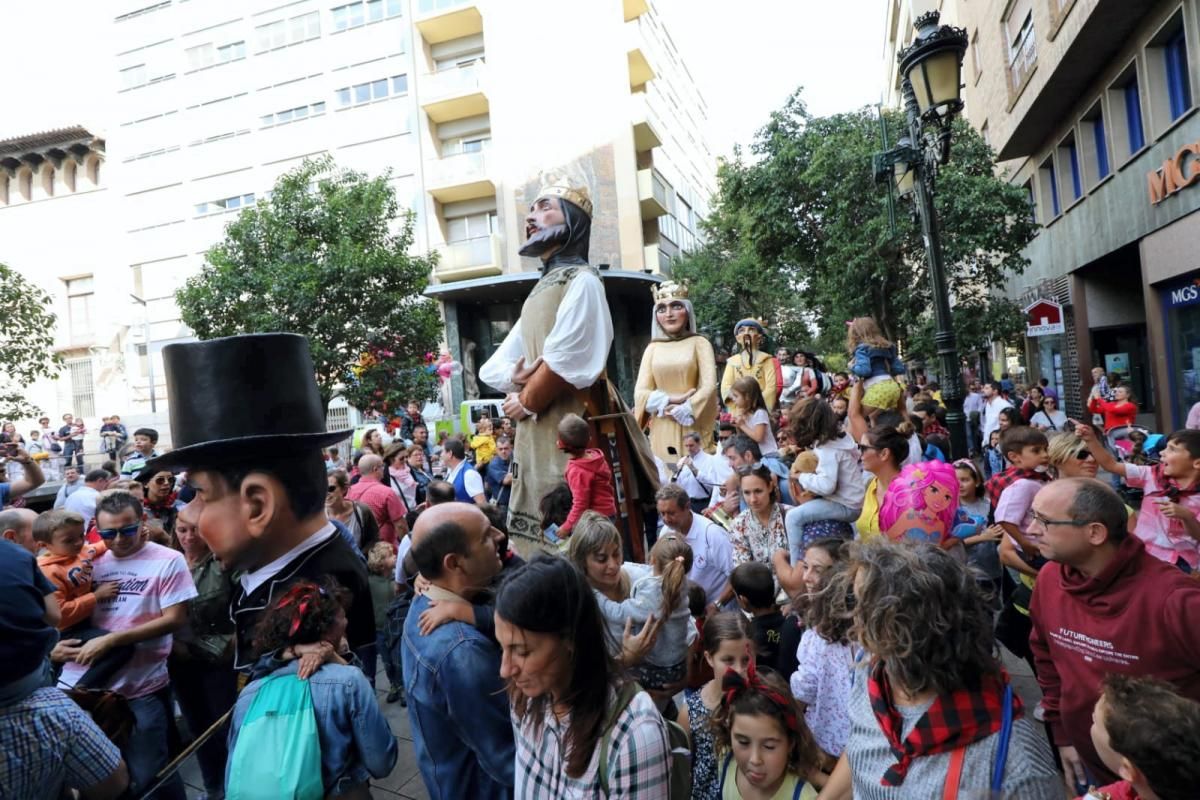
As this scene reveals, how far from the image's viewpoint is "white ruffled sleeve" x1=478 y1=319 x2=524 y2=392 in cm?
383

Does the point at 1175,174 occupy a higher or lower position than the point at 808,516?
higher

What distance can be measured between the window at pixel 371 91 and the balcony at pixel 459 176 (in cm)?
356

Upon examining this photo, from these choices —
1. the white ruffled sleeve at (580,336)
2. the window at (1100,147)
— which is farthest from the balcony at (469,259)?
the white ruffled sleeve at (580,336)

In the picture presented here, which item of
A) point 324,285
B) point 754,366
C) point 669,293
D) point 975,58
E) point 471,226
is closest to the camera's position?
point 669,293

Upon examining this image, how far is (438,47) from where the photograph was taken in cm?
2605

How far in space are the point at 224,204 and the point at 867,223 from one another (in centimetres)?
2541

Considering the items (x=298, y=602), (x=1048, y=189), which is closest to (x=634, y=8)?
(x=1048, y=189)

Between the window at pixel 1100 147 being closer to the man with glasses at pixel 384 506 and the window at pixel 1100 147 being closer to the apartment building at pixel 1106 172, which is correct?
the apartment building at pixel 1106 172

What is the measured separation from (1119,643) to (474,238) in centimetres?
2398

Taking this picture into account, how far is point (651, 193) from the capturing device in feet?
80.8

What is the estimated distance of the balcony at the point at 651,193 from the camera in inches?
969

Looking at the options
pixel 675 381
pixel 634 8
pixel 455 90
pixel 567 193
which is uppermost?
pixel 634 8

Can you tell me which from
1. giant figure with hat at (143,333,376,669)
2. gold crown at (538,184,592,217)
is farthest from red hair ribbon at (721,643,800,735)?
gold crown at (538,184,592,217)

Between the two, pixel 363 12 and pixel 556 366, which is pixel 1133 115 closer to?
pixel 556 366
